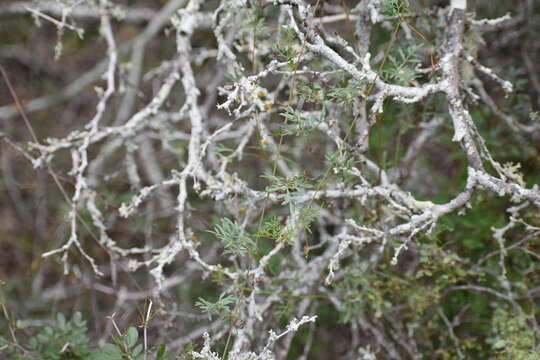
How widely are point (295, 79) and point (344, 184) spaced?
1.52 feet

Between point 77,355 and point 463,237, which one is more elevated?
point 463,237

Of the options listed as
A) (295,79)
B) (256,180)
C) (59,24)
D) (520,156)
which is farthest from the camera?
(256,180)

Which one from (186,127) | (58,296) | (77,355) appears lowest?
(58,296)

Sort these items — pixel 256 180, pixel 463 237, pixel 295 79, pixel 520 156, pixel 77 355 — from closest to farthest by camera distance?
pixel 77 355 < pixel 295 79 < pixel 463 237 < pixel 520 156 < pixel 256 180

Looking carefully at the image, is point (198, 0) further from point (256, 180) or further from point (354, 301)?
point (354, 301)

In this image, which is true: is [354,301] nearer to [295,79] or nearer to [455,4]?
[295,79]

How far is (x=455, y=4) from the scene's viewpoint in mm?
1938

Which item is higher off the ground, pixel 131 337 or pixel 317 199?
pixel 317 199

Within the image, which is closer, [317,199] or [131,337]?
[131,337]

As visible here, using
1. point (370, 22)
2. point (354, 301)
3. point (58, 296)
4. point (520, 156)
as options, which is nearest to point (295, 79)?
point (370, 22)

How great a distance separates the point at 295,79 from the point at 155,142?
193cm

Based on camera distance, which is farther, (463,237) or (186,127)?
(186,127)

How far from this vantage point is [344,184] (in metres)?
1.92

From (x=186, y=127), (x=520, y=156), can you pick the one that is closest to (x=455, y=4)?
(x=520, y=156)
